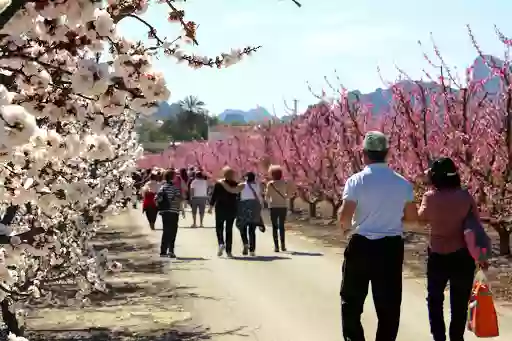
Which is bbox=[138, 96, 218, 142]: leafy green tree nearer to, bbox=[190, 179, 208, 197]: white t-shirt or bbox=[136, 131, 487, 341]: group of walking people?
bbox=[190, 179, 208, 197]: white t-shirt

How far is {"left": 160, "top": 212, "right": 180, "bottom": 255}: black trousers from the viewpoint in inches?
601

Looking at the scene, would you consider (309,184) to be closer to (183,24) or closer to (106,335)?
(106,335)

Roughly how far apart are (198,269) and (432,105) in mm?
5386

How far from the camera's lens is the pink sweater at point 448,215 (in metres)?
6.37

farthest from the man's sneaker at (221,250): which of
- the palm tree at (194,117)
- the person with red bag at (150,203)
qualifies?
the palm tree at (194,117)

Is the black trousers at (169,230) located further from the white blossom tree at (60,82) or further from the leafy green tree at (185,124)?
the leafy green tree at (185,124)

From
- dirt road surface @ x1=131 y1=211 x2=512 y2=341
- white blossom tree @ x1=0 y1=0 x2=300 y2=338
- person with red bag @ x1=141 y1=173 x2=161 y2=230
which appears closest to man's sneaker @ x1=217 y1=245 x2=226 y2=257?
dirt road surface @ x1=131 y1=211 x2=512 y2=341

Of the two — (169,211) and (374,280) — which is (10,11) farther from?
(169,211)

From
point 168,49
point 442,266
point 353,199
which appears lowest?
point 442,266

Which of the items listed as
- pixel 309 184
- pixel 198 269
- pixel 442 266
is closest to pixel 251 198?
pixel 198 269

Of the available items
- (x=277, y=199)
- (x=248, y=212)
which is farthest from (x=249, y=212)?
(x=277, y=199)

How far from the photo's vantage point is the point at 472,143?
12.9 m

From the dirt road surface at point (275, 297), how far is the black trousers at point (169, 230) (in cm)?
34

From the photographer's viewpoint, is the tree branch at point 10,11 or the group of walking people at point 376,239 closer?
the tree branch at point 10,11
